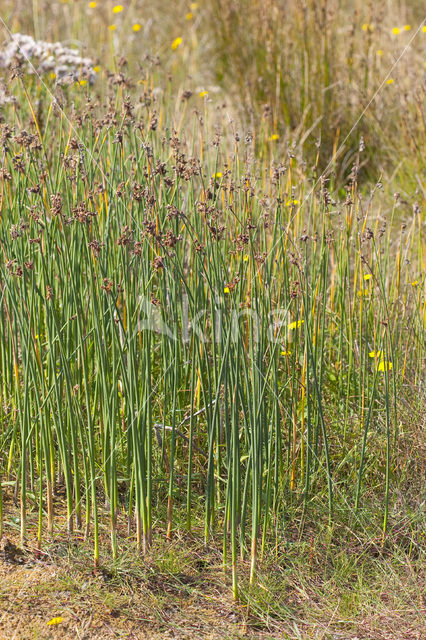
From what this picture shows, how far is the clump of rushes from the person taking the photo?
4.88 ft

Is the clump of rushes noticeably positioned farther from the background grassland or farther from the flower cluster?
the flower cluster

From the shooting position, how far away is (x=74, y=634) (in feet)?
4.70

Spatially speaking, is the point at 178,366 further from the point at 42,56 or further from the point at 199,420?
the point at 42,56

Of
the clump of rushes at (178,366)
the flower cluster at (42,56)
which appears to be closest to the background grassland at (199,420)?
the clump of rushes at (178,366)

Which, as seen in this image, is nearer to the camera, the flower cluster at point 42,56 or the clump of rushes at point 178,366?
the clump of rushes at point 178,366

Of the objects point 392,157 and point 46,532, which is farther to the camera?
point 392,157

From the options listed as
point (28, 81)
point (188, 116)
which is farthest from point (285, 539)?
point (28, 81)

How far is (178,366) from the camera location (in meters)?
1.65

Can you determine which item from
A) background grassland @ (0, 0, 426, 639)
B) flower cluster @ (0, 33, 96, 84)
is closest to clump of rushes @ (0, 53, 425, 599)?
background grassland @ (0, 0, 426, 639)

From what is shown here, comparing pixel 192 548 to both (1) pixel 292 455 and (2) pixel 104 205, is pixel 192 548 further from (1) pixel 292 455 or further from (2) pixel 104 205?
(2) pixel 104 205

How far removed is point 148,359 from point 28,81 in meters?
2.67

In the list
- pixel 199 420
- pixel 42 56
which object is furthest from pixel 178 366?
pixel 42 56

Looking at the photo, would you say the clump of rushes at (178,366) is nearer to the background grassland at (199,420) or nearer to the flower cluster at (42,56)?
the background grassland at (199,420)

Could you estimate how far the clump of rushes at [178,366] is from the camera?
1.49 m
